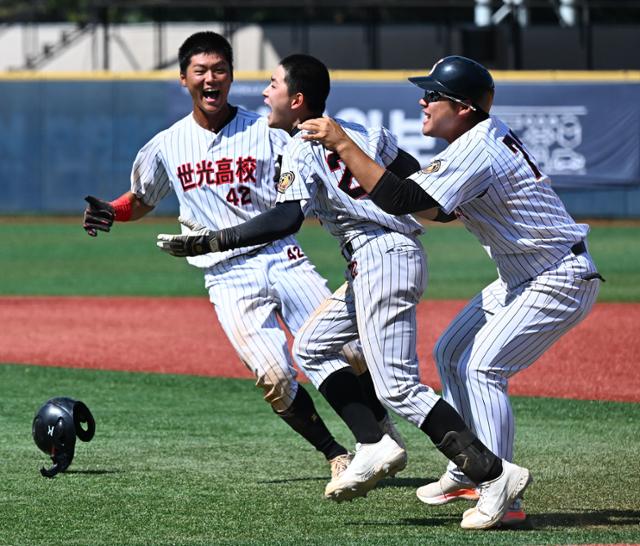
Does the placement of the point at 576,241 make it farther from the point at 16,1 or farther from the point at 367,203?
the point at 16,1

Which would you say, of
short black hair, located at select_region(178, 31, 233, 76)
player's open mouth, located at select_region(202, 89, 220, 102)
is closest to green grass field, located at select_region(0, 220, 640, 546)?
player's open mouth, located at select_region(202, 89, 220, 102)

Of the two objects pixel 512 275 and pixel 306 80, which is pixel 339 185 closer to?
pixel 306 80

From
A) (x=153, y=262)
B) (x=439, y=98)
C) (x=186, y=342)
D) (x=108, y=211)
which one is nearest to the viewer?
(x=439, y=98)

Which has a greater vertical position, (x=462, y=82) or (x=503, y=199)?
(x=462, y=82)

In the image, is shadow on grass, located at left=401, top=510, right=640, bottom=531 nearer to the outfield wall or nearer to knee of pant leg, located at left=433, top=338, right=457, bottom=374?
knee of pant leg, located at left=433, top=338, right=457, bottom=374

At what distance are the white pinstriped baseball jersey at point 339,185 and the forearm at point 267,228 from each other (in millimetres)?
47

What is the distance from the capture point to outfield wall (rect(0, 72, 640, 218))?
23.2 metres

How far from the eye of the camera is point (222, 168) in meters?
6.00

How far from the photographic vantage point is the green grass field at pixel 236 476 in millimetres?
4832

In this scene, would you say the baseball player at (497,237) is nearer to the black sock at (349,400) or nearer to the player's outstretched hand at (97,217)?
the black sock at (349,400)

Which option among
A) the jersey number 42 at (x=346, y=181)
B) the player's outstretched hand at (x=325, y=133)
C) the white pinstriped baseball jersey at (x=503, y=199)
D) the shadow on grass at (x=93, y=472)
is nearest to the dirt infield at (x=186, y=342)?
the shadow on grass at (x=93, y=472)

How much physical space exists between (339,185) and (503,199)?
0.65m

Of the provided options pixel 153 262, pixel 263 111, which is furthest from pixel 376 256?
pixel 263 111

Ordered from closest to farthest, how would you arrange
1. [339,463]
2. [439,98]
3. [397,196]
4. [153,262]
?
1. [397,196]
2. [439,98]
3. [339,463]
4. [153,262]
